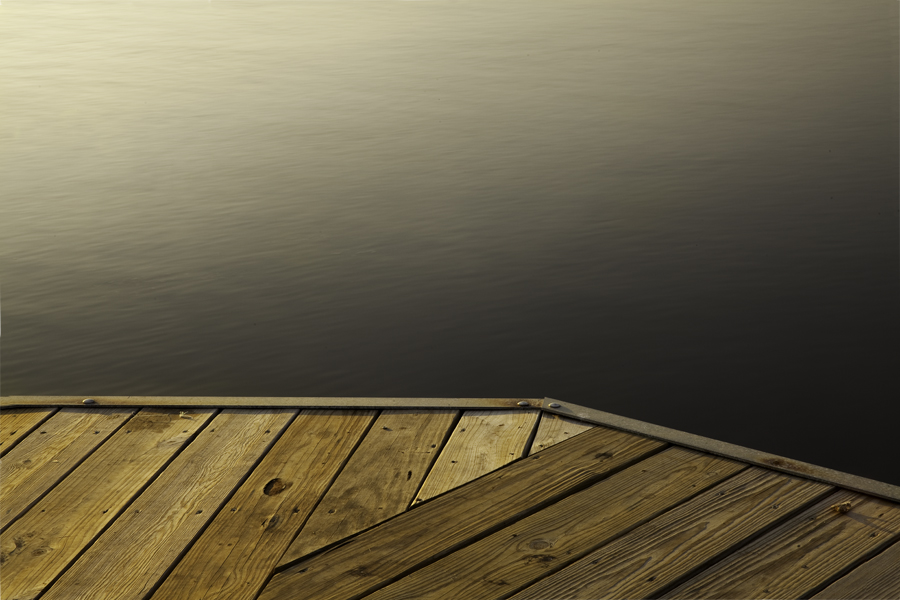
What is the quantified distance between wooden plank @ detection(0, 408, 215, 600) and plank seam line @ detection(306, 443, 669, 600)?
82cm

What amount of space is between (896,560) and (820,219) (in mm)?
4224

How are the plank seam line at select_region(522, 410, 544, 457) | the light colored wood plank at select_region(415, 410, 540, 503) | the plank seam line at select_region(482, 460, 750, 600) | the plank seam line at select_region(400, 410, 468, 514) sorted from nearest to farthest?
the plank seam line at select_region(482, 460, 750, 600)
the plank seam line at select_region(400, 410, 468, 514)
the light colored wood plank at select_region(415, 410, 540, 503)
the plank seam line at select_region(522, 410, 544, 457)

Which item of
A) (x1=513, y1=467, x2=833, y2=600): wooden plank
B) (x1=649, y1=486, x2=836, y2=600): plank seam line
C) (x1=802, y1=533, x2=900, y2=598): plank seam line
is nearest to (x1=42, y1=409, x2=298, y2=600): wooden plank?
(x1=513, y1=467, x2=833, y2=600): wooden plank

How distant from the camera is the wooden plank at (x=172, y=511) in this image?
229cm

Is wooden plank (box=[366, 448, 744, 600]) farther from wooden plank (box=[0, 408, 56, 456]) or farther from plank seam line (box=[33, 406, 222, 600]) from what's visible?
wooden plank (box=[0, 408, 56, 456])

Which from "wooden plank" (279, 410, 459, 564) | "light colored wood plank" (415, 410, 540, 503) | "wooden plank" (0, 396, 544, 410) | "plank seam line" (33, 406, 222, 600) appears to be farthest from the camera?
"wooden plank" (0, 396, 544, 410)

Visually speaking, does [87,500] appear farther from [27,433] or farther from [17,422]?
[17,422]

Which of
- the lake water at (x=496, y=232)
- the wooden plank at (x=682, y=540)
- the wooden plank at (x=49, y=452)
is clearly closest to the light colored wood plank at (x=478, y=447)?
the wooden plank at (x=682, y=540)

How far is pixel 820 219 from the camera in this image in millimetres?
6027

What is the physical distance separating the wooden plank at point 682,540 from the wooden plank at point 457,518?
275 millimetres

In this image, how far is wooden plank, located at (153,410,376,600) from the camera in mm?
2271

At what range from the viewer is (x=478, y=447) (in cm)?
Answer: 287

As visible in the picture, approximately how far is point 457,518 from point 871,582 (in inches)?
40.2

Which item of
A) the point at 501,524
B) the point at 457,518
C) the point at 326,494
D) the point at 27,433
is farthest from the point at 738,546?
the point at 27,433
